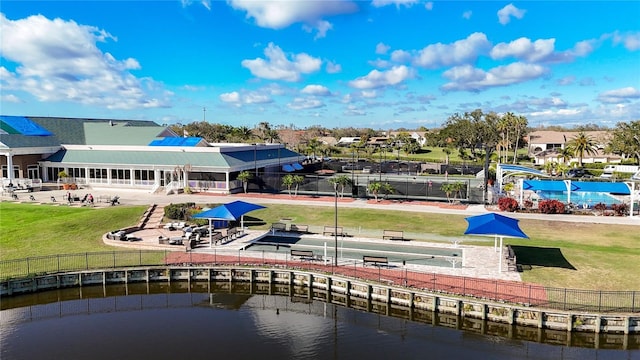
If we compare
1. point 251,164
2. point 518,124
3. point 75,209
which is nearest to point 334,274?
point 75,209

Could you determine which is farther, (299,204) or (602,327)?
(299,204)

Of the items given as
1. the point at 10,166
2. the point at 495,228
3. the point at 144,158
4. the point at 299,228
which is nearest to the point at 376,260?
the point at 495,228

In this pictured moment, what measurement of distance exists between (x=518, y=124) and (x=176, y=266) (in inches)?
3434

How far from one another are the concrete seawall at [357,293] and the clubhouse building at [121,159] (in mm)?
25171

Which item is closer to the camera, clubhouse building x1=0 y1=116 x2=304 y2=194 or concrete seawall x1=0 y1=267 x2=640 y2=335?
concrete seawall x1=0 y1=267 x2=640 y2=335

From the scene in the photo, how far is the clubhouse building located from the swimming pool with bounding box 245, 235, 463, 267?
20711mm

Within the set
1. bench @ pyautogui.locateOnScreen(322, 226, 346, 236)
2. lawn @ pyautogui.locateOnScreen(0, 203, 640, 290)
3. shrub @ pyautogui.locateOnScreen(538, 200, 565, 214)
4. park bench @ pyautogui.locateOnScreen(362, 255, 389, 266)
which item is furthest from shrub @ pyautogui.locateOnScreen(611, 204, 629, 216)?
park bench @ pyautogui.locateOnScreen(362, 255, 389, 266)

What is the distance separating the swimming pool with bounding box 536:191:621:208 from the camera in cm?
4497

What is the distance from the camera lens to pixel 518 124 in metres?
96.6

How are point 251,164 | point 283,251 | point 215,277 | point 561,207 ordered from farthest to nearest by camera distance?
point 251,164 < point 561,207 < point 283,251 < point 215,277

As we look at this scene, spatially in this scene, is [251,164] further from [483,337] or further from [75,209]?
[483,337]

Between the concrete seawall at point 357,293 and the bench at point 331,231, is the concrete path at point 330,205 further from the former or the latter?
the concrete seawall at point 357,293

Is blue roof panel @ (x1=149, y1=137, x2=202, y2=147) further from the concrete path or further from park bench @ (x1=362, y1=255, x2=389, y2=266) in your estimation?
park bench @ (x1=362, y1=255, x2=389, y2=266)

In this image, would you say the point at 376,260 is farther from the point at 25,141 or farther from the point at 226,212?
the point at 25,141
